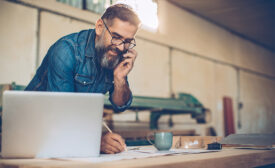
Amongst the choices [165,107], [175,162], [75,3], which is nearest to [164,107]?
[165,107]

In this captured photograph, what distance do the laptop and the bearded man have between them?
2.33 feet

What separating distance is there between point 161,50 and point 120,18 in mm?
3426

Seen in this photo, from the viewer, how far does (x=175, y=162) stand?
3.02 feet

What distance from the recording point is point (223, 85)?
22.4 feet

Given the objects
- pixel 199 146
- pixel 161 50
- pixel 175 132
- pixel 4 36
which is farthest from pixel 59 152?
pixel 161 50

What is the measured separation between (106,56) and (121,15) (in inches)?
10.5

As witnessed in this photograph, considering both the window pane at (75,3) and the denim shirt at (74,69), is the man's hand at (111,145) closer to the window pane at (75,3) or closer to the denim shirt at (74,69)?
the denim shirt at (74,69)

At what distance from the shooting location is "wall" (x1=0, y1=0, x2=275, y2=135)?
350 centimetres

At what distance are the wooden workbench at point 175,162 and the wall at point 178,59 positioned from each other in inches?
106

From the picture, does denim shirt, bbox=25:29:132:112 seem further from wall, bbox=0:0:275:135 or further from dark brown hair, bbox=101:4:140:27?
wall, bbox=0:0:275:135

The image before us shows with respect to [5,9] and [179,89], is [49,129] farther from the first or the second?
[179,89]

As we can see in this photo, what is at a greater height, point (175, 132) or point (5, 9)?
point (5, 9)

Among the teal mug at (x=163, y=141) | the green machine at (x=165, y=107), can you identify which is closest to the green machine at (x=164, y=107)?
the green machine at (x=165, y=107)

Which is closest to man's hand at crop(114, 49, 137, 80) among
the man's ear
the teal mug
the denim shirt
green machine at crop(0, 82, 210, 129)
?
the denim shirt
